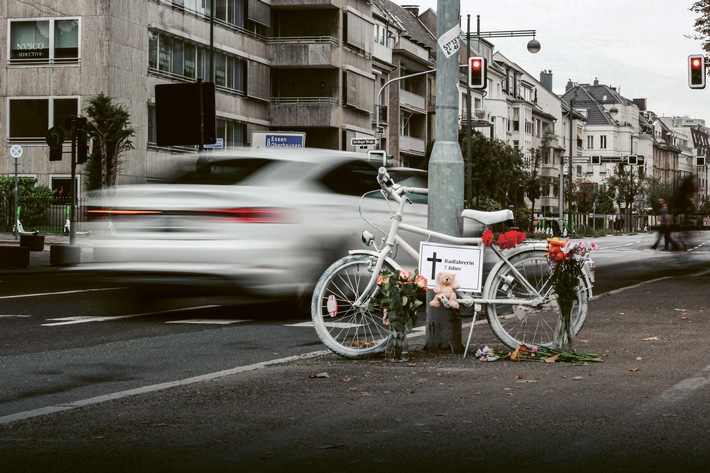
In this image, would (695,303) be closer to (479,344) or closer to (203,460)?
(479,344)

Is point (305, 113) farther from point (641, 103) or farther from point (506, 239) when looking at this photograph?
point (641, 103)

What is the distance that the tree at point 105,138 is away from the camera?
144ft

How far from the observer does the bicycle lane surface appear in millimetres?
5273

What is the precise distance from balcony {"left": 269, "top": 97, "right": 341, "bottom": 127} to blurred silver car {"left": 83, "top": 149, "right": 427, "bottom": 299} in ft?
149

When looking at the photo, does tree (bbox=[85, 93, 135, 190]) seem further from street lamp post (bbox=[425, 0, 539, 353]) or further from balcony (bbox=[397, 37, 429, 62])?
street lamp post (bbox=[425, 0, 539, 353])

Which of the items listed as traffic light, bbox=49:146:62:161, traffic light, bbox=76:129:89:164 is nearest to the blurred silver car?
traffic light, bbox=76:129:89:164

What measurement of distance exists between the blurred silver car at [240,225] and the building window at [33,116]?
36.6 meters

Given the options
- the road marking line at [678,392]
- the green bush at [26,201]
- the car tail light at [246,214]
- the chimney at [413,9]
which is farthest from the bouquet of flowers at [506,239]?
the chimney at [413,9]

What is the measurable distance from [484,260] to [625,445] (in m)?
3.43

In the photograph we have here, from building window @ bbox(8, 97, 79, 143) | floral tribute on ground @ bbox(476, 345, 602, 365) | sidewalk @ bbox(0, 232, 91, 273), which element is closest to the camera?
floral tribute on ground @ bbox(476, 345, 602, 365)

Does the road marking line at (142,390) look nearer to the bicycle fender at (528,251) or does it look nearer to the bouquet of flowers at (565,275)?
the bicycle fender at (528,251)

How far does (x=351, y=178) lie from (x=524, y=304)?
4.30 metres

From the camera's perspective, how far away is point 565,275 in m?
8.85

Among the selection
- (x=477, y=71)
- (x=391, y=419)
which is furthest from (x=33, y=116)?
(x=391, y=419)
